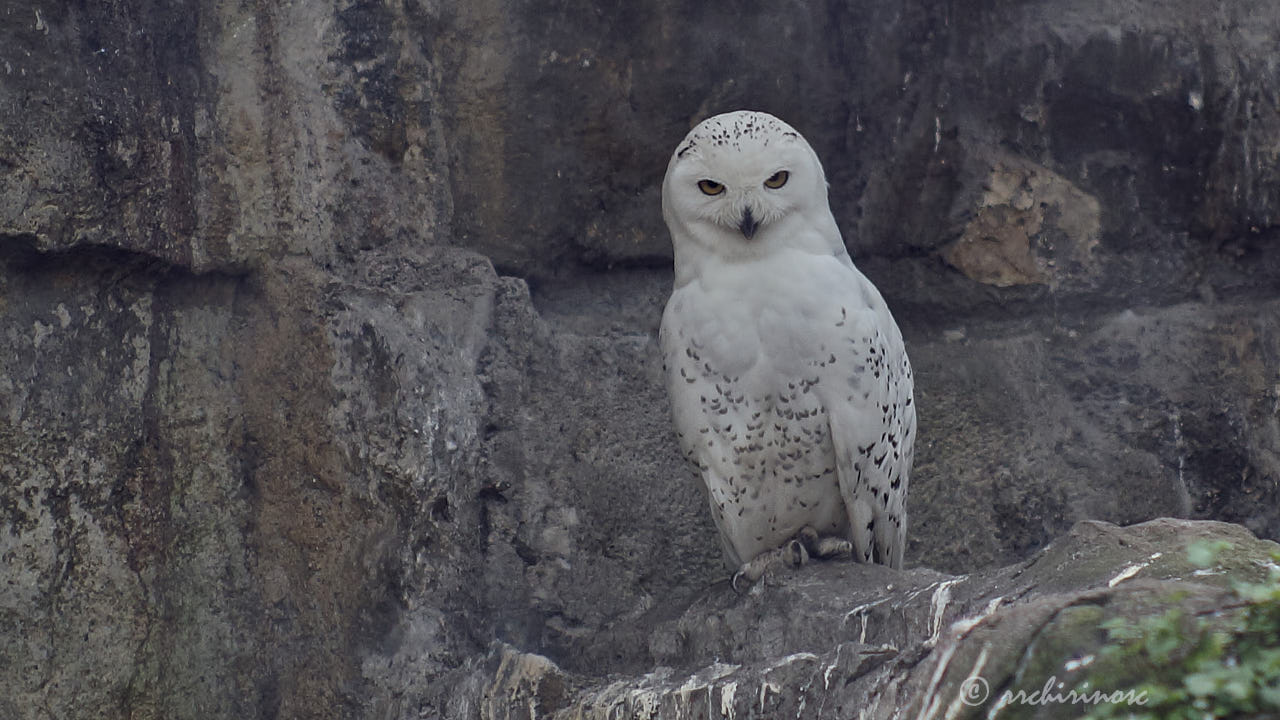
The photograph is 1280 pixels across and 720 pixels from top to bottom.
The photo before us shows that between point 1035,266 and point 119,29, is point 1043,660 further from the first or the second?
point 119,29

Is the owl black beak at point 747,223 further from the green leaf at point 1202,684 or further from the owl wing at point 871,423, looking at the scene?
the green leaf at point 1202,684

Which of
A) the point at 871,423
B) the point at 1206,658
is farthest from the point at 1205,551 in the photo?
the point at 871,423

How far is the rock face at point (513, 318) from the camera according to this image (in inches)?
91.7

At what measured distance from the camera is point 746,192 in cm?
234

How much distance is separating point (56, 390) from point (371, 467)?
62 cm

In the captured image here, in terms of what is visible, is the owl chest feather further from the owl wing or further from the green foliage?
the green foliage

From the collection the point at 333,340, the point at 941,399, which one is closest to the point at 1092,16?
the point at 941,399

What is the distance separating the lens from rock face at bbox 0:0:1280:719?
2.33 meters

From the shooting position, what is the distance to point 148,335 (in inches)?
98.0

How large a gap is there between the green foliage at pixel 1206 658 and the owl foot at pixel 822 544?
127cm

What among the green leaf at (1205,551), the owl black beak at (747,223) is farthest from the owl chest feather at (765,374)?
the green leaf at (1205,551)

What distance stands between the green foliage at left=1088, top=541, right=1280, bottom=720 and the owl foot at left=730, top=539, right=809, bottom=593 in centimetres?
112

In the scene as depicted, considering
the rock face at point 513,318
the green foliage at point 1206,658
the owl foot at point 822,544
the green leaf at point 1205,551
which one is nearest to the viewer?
the green foliage at point 1206,658

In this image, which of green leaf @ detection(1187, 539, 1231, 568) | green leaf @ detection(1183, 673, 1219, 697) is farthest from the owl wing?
green leaf @ detection(1183, 673, 1219, 697)
